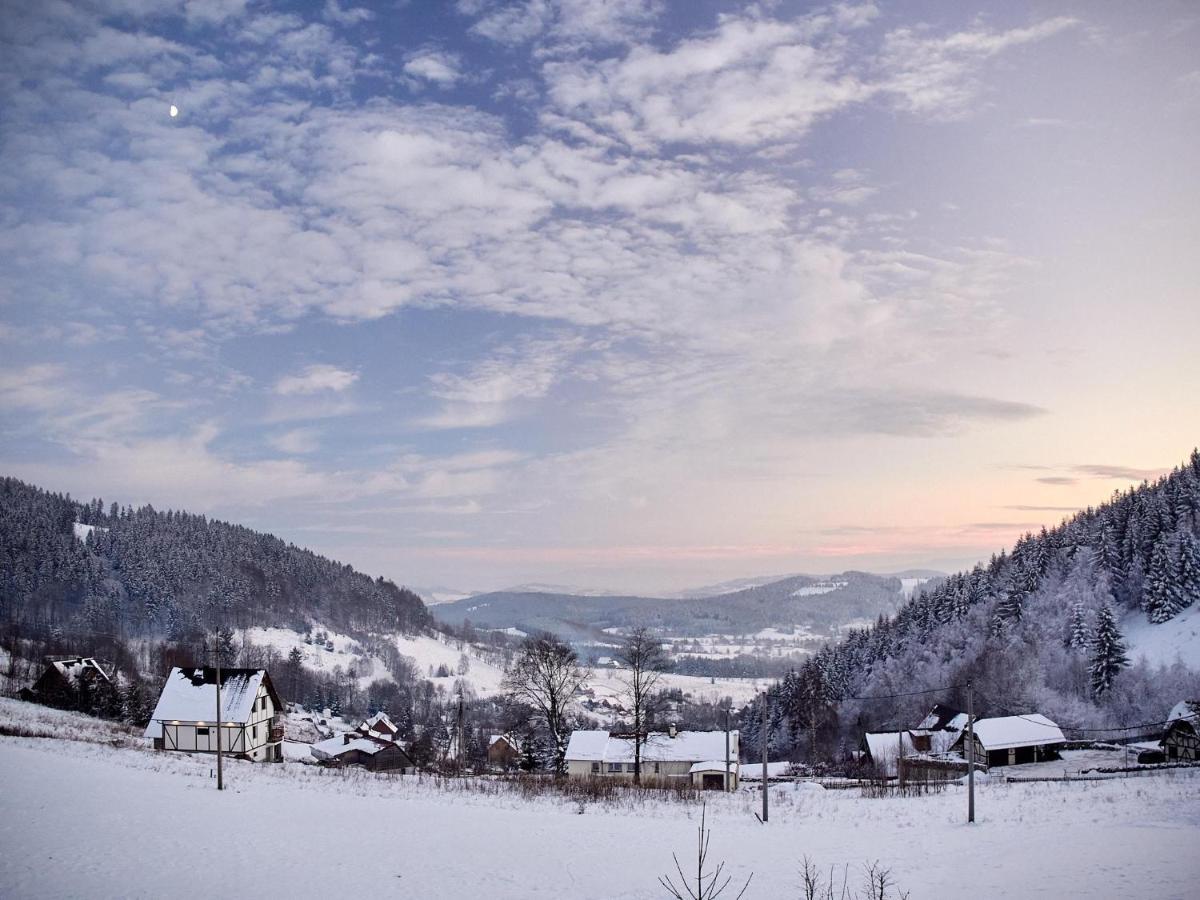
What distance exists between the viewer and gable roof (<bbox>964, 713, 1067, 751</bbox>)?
62.5m

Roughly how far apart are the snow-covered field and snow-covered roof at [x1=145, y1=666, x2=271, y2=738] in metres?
18.1

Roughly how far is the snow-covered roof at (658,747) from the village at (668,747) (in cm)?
8

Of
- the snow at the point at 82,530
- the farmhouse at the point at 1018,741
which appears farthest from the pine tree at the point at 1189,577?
the snow at the point at 82,530

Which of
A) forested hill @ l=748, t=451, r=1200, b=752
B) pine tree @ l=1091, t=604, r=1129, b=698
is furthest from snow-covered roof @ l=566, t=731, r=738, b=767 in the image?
pine tree @ l=1091, t=604, r=1129, b=698

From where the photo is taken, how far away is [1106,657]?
83.3 meters

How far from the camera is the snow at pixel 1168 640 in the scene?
8319 centimetres

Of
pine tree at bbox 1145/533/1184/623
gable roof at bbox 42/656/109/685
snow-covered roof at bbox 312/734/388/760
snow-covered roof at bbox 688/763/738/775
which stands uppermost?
pine tree at bbox 1145/533/1184/623

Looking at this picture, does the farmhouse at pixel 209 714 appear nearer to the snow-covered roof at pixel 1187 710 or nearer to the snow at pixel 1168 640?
the snow-covered roof at pixel 1187 710

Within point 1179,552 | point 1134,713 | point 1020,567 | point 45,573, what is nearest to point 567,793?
point 1134,713

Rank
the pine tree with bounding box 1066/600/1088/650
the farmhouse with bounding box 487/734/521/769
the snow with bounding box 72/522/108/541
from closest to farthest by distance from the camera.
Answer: the farmhouse with bounding box 487/734/521/769, the pine tree with bounding box 1066/600/1088/650, the snow with bounding box 72/522/108/541

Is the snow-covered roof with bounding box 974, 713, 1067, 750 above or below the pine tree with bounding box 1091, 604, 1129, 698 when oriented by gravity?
below

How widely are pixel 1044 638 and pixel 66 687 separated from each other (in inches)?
4369

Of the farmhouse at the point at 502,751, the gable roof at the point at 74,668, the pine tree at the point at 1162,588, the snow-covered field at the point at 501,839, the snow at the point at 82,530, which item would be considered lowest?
the farmhouse at the point at 502,751

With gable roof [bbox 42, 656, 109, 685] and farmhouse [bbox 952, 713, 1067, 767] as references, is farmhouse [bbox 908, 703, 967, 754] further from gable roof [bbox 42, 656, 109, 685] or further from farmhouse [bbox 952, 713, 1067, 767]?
gable roof [bbox 42, 656, 109, 685]
